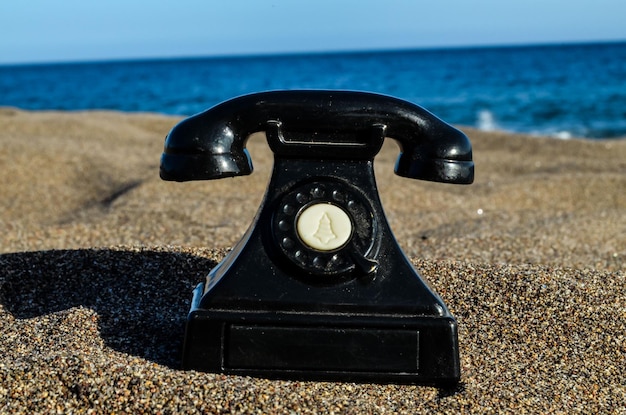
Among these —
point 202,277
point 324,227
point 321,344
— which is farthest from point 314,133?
point 202,277

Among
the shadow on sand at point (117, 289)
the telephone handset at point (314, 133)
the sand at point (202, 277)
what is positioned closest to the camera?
the sand at point (202, 277)

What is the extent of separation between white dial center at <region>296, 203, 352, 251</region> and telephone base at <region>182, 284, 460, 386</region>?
15 centimetres

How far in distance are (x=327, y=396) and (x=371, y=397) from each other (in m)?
0.09

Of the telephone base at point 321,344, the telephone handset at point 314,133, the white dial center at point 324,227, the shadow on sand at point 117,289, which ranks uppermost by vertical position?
the telephone handset at point 314,133

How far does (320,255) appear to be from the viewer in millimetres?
1615

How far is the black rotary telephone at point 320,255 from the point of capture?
160 centimetres

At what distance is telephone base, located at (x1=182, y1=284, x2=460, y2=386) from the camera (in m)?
1.60

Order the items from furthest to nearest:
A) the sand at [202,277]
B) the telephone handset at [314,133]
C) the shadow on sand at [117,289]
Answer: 1. the shadow on sand at [117,289]
2. the telephone handset at [314,133]
3. the sand at [202,277]

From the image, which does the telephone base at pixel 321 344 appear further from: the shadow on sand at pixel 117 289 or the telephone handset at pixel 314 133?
the telephone handset at pixel 314 133

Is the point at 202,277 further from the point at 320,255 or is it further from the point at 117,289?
the point at 320,255

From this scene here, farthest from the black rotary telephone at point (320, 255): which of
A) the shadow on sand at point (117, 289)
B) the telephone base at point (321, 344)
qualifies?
the shadow on sand at point (117, 289)

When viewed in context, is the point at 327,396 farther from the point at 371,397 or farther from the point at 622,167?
the point at 622,167

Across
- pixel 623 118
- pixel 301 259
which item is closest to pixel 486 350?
pixel 301 259

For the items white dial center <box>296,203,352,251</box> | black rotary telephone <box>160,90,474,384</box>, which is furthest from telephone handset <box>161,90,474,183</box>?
white dial center <box>296,203,352,251</box>
